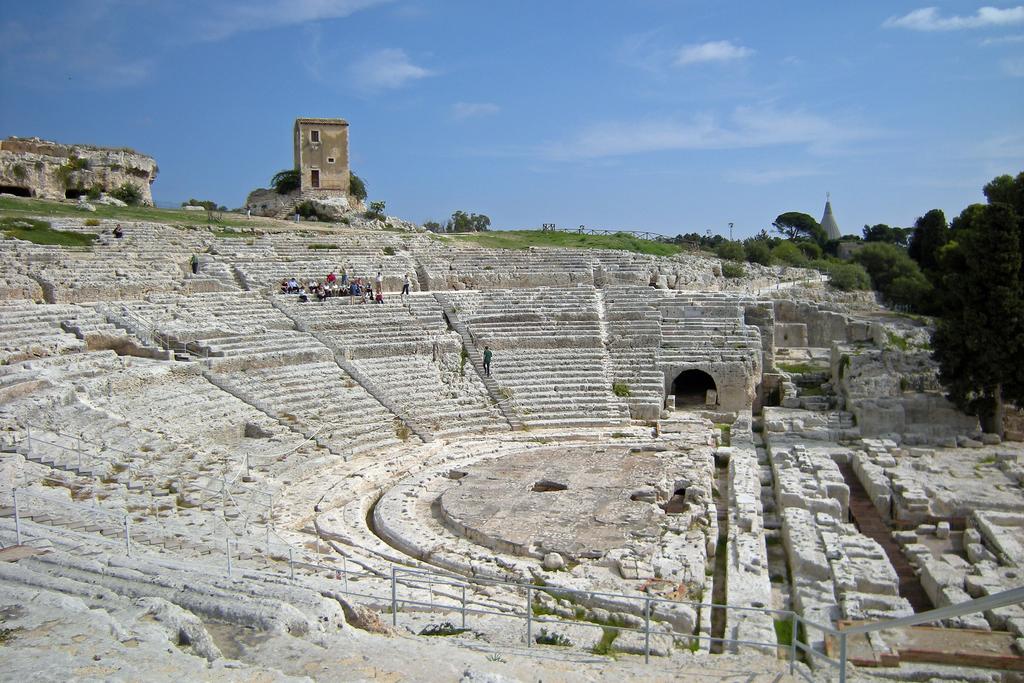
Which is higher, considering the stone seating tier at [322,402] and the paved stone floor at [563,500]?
the stone seating tier at [322,402]

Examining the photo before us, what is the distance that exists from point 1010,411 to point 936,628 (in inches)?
449

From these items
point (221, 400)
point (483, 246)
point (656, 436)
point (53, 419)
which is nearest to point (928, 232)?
point (483, 246)

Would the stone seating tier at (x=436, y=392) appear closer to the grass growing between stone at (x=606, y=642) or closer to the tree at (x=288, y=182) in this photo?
the grass growing between stone at (x=606, y=642)

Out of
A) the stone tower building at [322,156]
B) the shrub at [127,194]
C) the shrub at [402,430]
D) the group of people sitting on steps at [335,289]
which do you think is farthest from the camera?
the stone tower building at [322,156]

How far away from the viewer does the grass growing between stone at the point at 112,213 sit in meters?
24.3

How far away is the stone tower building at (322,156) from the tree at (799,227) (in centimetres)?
4625

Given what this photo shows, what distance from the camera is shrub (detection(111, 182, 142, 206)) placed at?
31156 millimetres

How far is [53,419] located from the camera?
12.5 m

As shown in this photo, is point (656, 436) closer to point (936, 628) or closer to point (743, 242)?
point (936, 628)

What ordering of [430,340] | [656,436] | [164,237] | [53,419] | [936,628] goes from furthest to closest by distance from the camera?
[164,237] < [430,340] < [656,436] < [53,419] < [936,628]

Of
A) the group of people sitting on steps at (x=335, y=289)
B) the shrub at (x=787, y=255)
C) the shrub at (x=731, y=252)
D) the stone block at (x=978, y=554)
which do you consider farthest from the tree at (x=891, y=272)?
the stone block at (x=978, y=554)

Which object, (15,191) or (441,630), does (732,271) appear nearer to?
(15,191)

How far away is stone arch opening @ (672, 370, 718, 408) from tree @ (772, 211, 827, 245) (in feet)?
165

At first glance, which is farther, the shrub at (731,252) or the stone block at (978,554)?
the shrub at (731,252)
